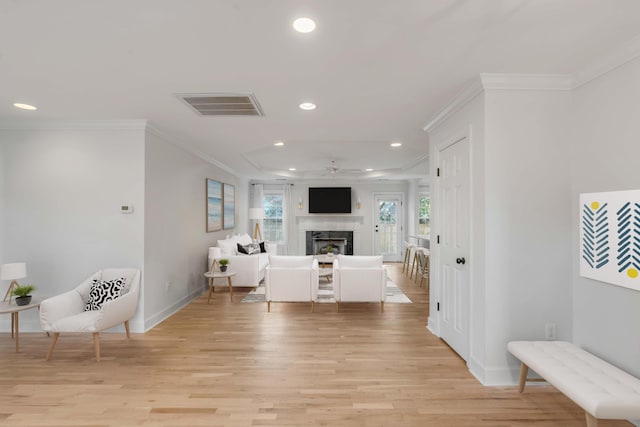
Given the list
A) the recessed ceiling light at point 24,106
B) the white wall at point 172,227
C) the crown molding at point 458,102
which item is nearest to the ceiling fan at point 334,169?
the white wall at point 172,227

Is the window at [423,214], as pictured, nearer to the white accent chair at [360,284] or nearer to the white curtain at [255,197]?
the white curtain at [255,197]

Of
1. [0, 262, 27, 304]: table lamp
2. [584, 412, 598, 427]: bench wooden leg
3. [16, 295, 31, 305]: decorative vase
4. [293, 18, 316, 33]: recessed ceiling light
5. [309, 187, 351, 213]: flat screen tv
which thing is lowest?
[584, 412, 598, 427]: bench wooden leg

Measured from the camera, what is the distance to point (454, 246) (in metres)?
3.15

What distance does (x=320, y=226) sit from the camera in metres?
9.46

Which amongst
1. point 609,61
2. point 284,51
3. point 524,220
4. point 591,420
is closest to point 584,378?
point 591,420

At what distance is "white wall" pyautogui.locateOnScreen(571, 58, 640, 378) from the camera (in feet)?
6.73

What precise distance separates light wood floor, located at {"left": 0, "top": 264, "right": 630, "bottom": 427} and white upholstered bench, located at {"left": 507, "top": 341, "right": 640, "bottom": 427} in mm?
392

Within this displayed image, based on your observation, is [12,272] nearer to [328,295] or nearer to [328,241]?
[328,295]

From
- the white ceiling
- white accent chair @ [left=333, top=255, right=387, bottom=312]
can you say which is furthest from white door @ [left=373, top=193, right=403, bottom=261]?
the white ceiling

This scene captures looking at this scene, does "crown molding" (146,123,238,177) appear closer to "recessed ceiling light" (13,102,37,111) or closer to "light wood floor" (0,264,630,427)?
"recessed ceiling light" (13,102,37,111)

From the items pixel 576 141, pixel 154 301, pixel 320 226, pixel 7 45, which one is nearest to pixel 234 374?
pixel 154 301

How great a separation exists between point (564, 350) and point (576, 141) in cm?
166

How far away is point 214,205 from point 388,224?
5.45 meters

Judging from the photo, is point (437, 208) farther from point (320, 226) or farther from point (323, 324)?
point (320, 226)
